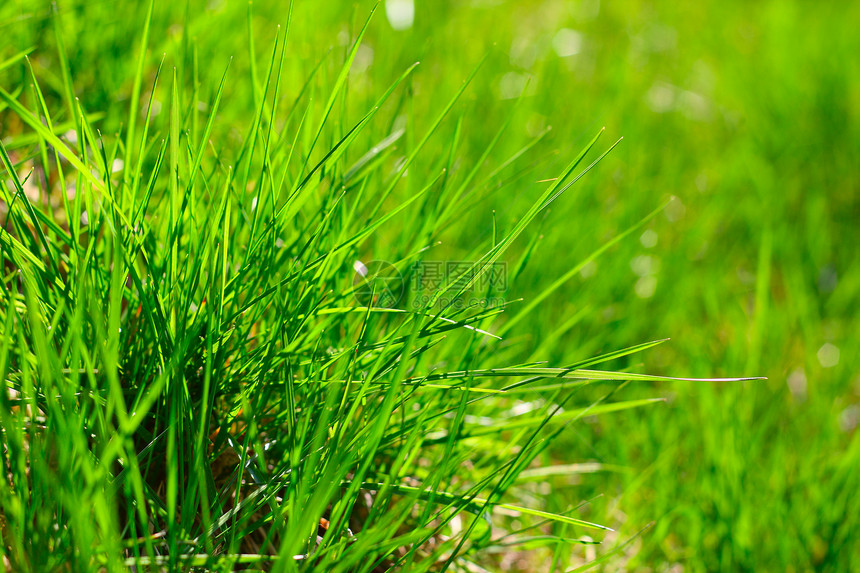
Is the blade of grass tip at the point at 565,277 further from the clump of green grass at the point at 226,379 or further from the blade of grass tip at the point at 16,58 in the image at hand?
the blade of grass tip at the point at 16,58

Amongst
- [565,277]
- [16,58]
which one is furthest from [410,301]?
[16,58]

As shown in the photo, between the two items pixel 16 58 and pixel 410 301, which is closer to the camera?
pixel 16 58

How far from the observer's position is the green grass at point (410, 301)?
2.34 ft

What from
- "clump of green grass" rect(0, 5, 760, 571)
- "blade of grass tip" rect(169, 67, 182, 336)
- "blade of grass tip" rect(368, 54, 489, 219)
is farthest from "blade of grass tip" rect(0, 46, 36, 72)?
"blade of grass tip" rect(368, 54, 489, 219)

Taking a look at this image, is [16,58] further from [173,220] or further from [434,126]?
[434,126]

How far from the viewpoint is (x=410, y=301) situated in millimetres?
991

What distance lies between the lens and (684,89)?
95.4 inches

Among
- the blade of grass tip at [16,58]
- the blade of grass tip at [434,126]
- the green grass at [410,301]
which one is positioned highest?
the blade of grass tip at [16,58]

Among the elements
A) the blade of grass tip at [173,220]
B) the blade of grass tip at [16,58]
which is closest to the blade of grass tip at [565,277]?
the blade of grass tip at [173,220]

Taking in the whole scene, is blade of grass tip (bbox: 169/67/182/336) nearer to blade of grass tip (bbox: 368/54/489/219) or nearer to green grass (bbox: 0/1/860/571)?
green grass (bbox: 0/1/860/571)

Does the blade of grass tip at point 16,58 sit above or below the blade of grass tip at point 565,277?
above

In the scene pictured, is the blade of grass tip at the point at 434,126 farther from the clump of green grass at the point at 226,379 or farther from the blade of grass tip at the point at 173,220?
the blade of grass tip at the point at 173,220

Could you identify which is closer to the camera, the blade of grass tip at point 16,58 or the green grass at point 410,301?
the green grass at point 410,301

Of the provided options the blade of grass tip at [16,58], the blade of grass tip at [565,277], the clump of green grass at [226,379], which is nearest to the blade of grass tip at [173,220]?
the clump of green grass at [226,379]
